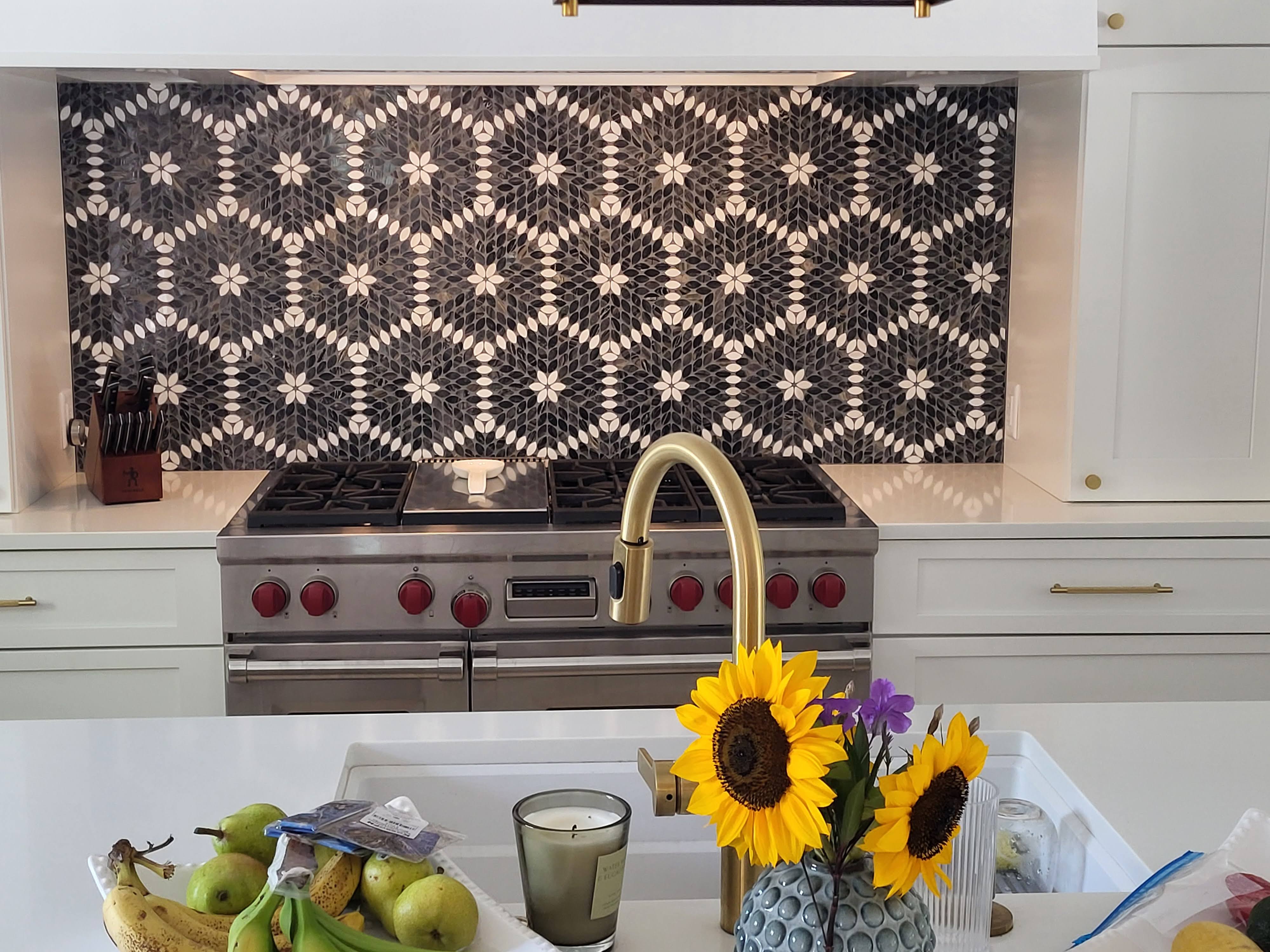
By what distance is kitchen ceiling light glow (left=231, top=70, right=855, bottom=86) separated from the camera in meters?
2.68

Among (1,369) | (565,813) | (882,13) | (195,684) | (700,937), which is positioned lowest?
(195,684)

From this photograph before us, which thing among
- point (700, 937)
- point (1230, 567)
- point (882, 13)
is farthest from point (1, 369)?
point (1230, 567)

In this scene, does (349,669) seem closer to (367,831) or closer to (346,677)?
(346,677)

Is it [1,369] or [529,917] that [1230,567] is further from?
[1,369]

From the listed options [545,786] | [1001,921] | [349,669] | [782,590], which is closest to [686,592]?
[782,590]

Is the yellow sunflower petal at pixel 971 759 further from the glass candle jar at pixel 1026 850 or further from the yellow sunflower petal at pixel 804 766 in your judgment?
the glass candle jar at pixel 1026 850

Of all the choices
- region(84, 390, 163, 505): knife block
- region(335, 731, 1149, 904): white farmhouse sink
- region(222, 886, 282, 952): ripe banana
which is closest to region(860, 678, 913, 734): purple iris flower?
region(222, 886, 282, 952): ripe banana

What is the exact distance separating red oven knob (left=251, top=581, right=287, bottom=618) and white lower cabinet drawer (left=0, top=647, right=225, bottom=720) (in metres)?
0.14

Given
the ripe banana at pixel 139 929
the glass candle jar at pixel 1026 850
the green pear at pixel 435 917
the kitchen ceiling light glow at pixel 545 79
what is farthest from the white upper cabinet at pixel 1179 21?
the ripe banana at pixel 139 929

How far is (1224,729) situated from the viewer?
1576 millimetres

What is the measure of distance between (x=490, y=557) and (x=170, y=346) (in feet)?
3.41

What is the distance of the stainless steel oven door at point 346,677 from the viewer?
8.08ft

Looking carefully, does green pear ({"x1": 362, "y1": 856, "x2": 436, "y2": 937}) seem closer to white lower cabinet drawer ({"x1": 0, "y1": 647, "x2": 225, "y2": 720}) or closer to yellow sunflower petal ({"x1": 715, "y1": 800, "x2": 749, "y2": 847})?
yellow sunflower petal ({"x1": 715, "y1": 800, "x2": 749, "y2": 847})

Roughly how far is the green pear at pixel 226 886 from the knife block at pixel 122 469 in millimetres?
1754
